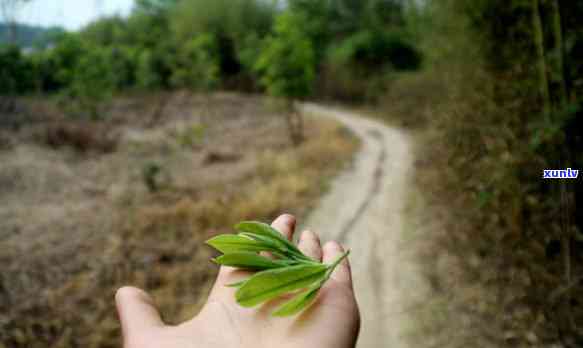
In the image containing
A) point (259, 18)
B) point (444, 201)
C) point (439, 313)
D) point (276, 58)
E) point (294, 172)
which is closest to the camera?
point (439, 313)

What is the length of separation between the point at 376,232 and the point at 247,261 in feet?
13.0

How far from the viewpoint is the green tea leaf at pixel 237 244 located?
45.6 inches

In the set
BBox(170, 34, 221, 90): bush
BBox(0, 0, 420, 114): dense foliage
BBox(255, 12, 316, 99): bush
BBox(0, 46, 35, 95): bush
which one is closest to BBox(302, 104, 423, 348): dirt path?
BBox(255, 12, 316, 99): bush

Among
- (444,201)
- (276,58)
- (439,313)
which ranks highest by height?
(276,58)

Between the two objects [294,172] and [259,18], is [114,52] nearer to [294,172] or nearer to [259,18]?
[259,18]

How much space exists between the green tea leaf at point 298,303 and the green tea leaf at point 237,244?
20cm

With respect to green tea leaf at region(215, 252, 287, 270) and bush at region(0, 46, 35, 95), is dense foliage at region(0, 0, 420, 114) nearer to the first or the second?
bush at region(0, 46, 35, 95)

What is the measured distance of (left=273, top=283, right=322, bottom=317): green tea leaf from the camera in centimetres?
99

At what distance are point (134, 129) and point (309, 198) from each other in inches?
291

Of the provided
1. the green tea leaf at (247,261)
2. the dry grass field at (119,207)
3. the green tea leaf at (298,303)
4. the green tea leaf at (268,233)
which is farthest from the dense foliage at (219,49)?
the green tea leaf at (298,303)

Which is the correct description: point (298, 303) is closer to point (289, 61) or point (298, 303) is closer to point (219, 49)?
point (289, 61)

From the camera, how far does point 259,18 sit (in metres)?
19.6

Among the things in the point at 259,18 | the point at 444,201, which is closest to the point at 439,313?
the point at 444,201

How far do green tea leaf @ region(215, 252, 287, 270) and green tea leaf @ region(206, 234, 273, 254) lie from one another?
0.04 meters
